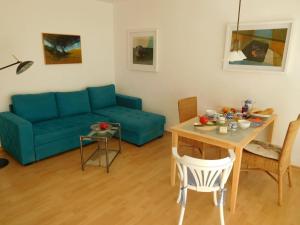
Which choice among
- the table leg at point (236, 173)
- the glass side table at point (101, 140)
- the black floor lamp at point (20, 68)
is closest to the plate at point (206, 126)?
the table leg at point (236, 173)

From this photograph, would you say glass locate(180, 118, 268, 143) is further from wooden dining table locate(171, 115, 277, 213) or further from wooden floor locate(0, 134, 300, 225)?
wooden floor locate(0, 134, 300, 225)

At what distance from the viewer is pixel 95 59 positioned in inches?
177

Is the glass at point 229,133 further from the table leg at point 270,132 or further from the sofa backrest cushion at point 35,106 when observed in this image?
the sofa backrest cushion at point 35,106

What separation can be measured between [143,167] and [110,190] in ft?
2.09

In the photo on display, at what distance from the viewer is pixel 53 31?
12.3 feet

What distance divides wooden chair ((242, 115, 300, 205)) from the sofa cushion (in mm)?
2753

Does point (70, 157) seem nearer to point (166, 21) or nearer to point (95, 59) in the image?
point (95, 59)

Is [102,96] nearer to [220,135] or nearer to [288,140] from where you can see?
[220,135]

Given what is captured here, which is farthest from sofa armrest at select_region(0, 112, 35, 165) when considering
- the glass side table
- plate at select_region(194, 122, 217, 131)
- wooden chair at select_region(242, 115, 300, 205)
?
wooden chair at select_region(242, 115, 300, 205)

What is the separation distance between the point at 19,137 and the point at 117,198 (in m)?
1.48

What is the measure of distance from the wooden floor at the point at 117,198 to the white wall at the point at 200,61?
3.50 ft

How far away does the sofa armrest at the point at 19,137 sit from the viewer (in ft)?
9.22

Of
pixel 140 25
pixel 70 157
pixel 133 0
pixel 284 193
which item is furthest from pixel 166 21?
pixel 284 193

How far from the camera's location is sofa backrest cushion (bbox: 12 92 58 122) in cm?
329
